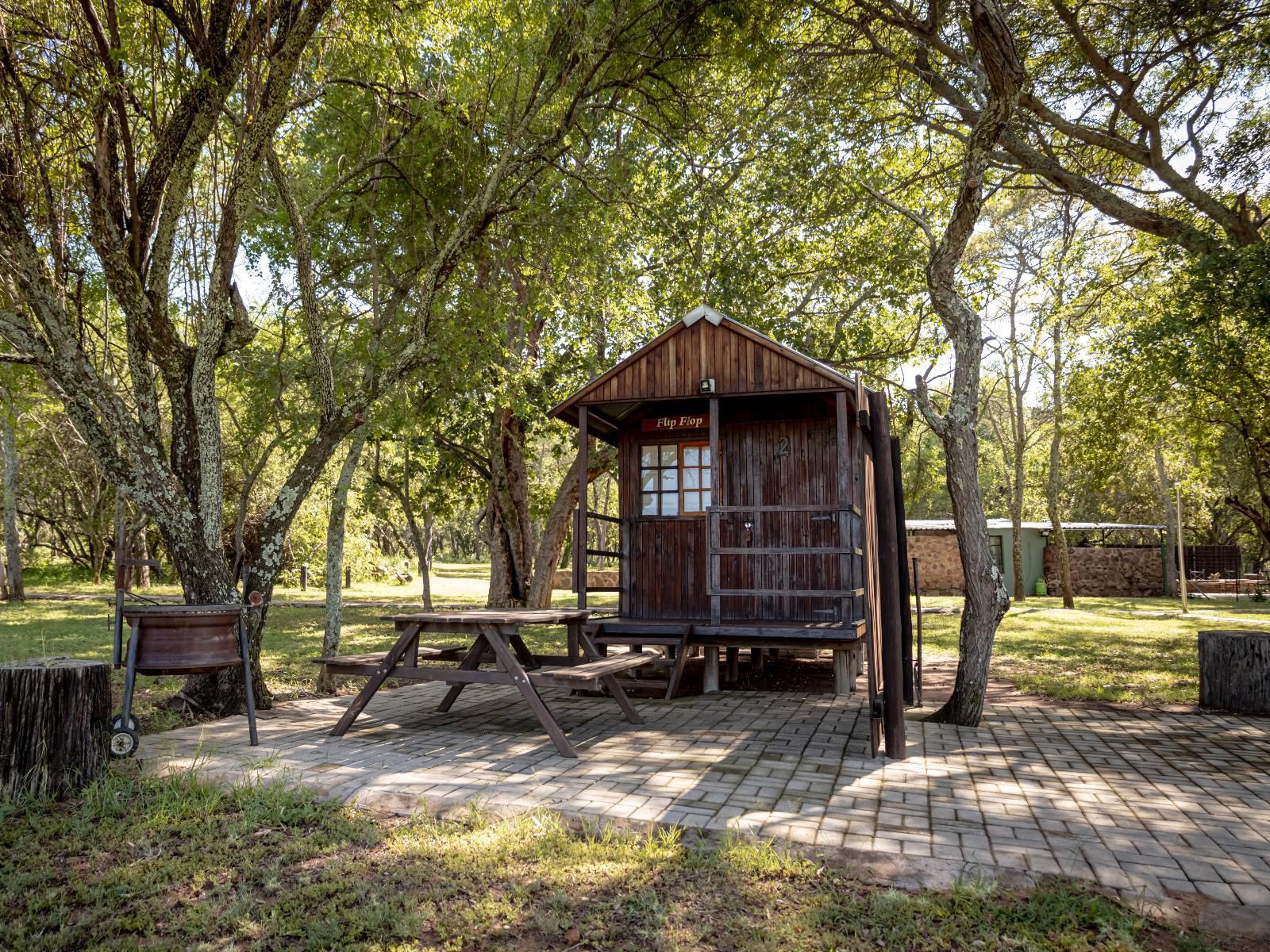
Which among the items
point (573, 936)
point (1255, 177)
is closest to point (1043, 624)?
point (1255, 177)

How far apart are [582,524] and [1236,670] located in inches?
252

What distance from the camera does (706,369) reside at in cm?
870

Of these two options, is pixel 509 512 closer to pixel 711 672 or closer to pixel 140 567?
pixel 711 672

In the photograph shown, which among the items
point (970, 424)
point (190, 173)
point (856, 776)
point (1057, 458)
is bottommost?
point (856, 776)

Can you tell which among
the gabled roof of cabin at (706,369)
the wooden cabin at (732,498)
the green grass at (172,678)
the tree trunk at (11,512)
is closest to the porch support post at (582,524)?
the wooden cabin at (732,498)

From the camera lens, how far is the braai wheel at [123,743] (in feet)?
15.5

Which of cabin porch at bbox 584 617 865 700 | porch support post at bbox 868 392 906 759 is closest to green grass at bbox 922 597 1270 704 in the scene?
cabin porch at bbox 584 617 865 700

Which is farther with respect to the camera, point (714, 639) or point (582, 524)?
point (582, 524)

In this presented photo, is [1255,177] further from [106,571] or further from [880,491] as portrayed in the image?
[106,571]

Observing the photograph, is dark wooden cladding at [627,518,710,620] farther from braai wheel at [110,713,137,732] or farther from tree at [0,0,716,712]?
braai wheel at [110,713,137,732]

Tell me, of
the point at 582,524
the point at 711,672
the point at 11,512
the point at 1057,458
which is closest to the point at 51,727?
the point at 582,524

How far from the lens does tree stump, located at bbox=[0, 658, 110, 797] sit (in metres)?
4.28

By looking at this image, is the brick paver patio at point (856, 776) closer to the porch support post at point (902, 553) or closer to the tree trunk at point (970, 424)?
the tree trunk at point (970, 424)

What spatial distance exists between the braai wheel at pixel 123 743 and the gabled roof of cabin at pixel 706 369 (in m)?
5.40
